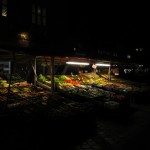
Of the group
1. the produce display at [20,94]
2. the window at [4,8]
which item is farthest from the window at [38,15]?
the produce display at [20,94]

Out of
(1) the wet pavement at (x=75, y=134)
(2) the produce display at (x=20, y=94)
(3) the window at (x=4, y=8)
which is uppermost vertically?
(3) the window at (x=4, y=8)

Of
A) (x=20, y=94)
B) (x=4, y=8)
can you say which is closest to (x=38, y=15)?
(x=4, y=8)

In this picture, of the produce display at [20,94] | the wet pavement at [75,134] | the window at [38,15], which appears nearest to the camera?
the wet pavement at [75,134]

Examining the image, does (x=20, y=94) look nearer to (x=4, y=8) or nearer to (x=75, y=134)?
(x=75, y=134)

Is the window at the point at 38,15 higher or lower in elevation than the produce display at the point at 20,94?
higher

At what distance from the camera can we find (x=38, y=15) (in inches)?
713

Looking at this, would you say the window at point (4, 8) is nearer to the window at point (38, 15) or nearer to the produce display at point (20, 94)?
the window at point (38, 15)

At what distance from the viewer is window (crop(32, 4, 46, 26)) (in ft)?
58.4

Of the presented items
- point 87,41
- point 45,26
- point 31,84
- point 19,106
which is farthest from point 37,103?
point 87,41

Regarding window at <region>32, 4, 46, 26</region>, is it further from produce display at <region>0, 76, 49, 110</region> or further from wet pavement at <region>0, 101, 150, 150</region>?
wet pavement at <region>0, 101, 150, 150</region>

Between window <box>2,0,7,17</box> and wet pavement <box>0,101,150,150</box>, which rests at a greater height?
window <box>2,0,7,17</box>

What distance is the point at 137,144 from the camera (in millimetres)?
6445

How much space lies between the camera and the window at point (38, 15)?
17.8m

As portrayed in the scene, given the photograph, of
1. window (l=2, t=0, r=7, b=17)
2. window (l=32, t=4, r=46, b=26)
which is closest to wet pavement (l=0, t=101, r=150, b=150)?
window (l=2, t=0, r=7, b=17)
